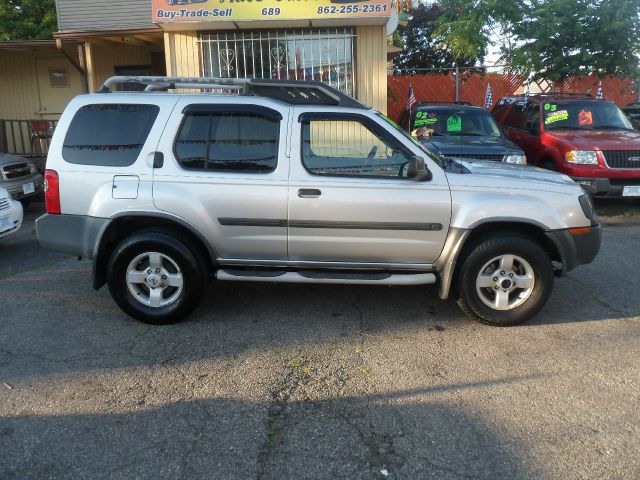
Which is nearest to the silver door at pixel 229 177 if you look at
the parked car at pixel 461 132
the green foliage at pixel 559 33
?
the parked car at pixel 461 132

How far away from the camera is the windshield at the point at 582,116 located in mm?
10180

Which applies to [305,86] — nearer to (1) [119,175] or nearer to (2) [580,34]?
(1) [119,175]

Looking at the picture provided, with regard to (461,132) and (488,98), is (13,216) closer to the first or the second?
(461,132)

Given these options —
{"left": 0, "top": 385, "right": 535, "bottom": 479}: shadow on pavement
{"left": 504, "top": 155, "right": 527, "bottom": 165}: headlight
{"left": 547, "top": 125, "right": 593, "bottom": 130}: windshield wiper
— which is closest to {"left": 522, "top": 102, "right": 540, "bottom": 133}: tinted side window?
{"left": 547, "top": 125, "right": 593, "bottom": 130}: windshield wiper

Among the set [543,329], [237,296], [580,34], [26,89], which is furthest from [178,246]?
[26,89]

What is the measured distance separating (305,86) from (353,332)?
2.12 meters

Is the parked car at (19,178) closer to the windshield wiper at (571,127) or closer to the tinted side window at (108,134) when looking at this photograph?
the tinted side window at (108,134)

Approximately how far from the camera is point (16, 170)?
923cm

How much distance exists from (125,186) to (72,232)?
638 millimetres

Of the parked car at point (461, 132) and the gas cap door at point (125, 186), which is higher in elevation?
the parked car at point (461, 132)

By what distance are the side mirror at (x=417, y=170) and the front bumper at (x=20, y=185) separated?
7007 millimetres

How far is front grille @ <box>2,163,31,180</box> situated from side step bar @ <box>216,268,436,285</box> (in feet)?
19.6

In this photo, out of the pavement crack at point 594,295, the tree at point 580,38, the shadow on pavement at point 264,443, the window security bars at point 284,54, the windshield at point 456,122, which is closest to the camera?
the shadow on pavement at point 264,443

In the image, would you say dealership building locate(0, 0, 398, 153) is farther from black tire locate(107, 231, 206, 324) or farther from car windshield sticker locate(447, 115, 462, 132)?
black tire locate(107, 231, 206, 324)
